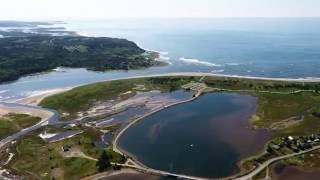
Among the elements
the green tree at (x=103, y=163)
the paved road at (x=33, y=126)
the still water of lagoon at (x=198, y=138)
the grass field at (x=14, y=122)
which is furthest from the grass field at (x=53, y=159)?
the still water of lagoon at (x=198, y=138)

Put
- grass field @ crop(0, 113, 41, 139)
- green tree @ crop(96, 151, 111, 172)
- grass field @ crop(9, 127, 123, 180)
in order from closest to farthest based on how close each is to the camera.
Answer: grass field @ crop(9, 127, 123, 180)
green tree @ crop(96, 151, 111, 172)
grass field @ crop(0, 113, 41, 139)

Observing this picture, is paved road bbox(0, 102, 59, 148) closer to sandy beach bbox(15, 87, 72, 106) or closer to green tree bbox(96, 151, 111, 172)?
sandy beach bbox(15, 87, 72, 106)

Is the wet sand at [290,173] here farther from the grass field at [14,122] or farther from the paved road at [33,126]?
the grass field at [14,122]

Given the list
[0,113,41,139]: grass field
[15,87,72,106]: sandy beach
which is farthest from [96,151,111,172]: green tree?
[15,87,72,106]: sandy beach

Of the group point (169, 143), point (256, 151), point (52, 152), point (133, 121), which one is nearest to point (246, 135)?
point (256, 151)

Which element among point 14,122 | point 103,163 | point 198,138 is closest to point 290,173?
point 198,138

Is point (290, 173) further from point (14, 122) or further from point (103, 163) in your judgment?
point (14, 122)
